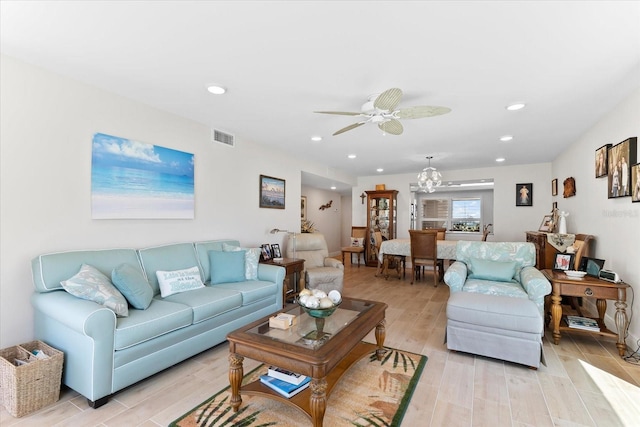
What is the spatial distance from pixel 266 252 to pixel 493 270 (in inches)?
114

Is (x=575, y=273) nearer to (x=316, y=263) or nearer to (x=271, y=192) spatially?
(x=316, y=263)

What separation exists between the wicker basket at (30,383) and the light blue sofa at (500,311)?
298 centimetres

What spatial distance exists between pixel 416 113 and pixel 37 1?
251cm

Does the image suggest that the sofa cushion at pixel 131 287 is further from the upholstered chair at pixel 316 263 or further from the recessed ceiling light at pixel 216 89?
the upholstered chair at pixel 316 263

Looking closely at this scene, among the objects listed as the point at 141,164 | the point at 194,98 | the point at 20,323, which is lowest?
the point at 20,323

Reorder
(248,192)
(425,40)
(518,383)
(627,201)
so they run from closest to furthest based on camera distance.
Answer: (425,40), (518,383), (627,201), (248,192)

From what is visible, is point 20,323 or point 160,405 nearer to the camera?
point 160,405

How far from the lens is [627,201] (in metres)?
2.80

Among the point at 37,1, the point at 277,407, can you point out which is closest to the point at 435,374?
the point at 277,407

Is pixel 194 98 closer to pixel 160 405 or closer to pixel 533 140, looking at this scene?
pixel 160 405

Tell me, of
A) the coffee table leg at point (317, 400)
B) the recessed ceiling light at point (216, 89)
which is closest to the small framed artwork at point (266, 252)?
the recessed ceiling light at point (216, 89)

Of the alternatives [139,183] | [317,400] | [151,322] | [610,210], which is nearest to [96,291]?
[151,322]

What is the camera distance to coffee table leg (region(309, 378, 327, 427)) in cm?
158

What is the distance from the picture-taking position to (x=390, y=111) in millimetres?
2643
